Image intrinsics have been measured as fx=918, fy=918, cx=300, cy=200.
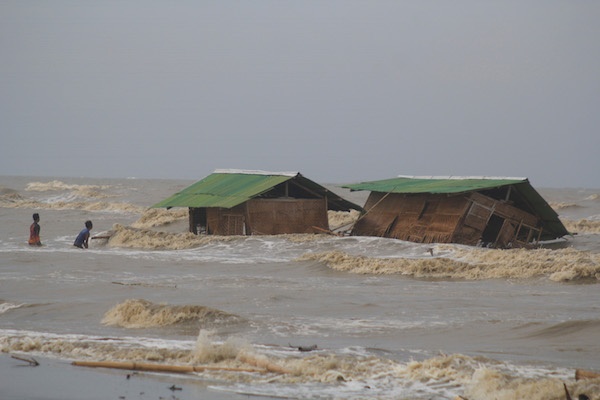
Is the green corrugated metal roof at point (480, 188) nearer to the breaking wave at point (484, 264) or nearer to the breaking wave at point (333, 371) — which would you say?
the breaking wave at point (484, 264)

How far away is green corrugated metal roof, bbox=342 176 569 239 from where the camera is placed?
2125 centimetres

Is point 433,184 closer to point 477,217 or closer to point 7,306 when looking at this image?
point 477,217

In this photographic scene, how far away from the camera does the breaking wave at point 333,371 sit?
25.4ft

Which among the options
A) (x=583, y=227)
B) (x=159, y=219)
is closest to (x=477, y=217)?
(x=583, y=227)

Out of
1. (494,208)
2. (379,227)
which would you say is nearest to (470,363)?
(494,208)

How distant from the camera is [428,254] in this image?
20.4 metres

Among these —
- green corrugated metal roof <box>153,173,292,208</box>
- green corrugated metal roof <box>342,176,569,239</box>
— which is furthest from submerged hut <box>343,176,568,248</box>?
green corrugated metal roof <box>153,173,292,208</box>

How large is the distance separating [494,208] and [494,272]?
441 centimetres

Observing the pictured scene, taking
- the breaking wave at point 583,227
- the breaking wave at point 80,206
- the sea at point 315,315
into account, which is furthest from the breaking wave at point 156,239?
the breaking wave at point 80,206

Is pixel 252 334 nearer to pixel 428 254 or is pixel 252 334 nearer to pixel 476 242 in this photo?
pixel 428 254

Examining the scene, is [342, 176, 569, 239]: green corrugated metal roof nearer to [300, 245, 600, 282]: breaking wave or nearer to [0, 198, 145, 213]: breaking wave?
[300, 245, 600, 282]: breaking wave

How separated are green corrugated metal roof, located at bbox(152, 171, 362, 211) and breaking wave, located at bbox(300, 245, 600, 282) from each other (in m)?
4.31

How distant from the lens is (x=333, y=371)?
8.50 metres

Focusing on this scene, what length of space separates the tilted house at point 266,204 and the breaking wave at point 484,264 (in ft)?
14.5
